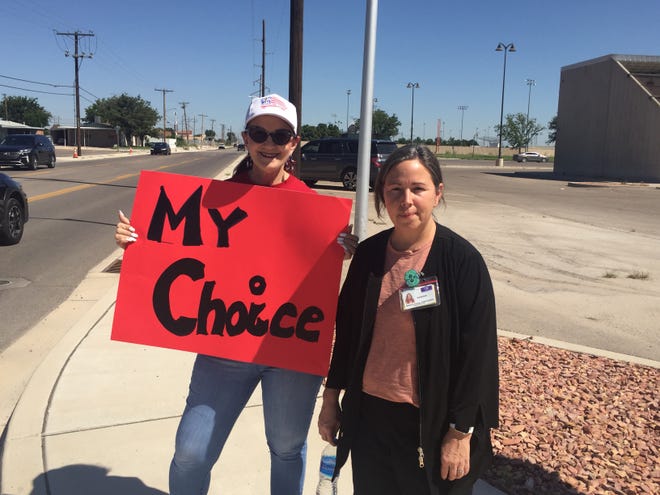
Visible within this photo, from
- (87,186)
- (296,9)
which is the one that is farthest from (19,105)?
(296,9)

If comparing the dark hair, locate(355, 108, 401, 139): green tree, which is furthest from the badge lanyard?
locate(355, 108, 401, 139): green tree

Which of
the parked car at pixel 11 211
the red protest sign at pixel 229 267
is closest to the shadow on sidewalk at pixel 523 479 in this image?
the red protest sign at pixel 229 267

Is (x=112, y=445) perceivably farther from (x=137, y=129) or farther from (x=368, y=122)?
(x=137, y=129)

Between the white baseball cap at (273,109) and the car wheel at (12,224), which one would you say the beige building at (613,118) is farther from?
the white baseball cap at (273,109)

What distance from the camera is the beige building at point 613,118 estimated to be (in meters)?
34.3

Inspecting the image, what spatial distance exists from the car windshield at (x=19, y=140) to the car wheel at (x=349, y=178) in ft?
55.0

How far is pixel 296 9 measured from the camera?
799 cm

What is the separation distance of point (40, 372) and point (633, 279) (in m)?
7.56

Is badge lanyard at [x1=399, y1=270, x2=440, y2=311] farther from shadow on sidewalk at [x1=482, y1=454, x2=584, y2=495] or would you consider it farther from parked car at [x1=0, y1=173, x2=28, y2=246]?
parked car at [x1=0, y1=173, x2=28, y2=246]

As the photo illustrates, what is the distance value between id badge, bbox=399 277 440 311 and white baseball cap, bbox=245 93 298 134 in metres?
0.90

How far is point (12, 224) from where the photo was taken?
31.3 ft

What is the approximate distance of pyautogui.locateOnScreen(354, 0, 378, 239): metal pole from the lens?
663 centimetres

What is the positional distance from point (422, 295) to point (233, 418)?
92 cm

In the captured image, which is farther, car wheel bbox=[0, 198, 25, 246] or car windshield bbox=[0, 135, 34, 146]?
car windshield bbox=[0, 135, 34, 146]
